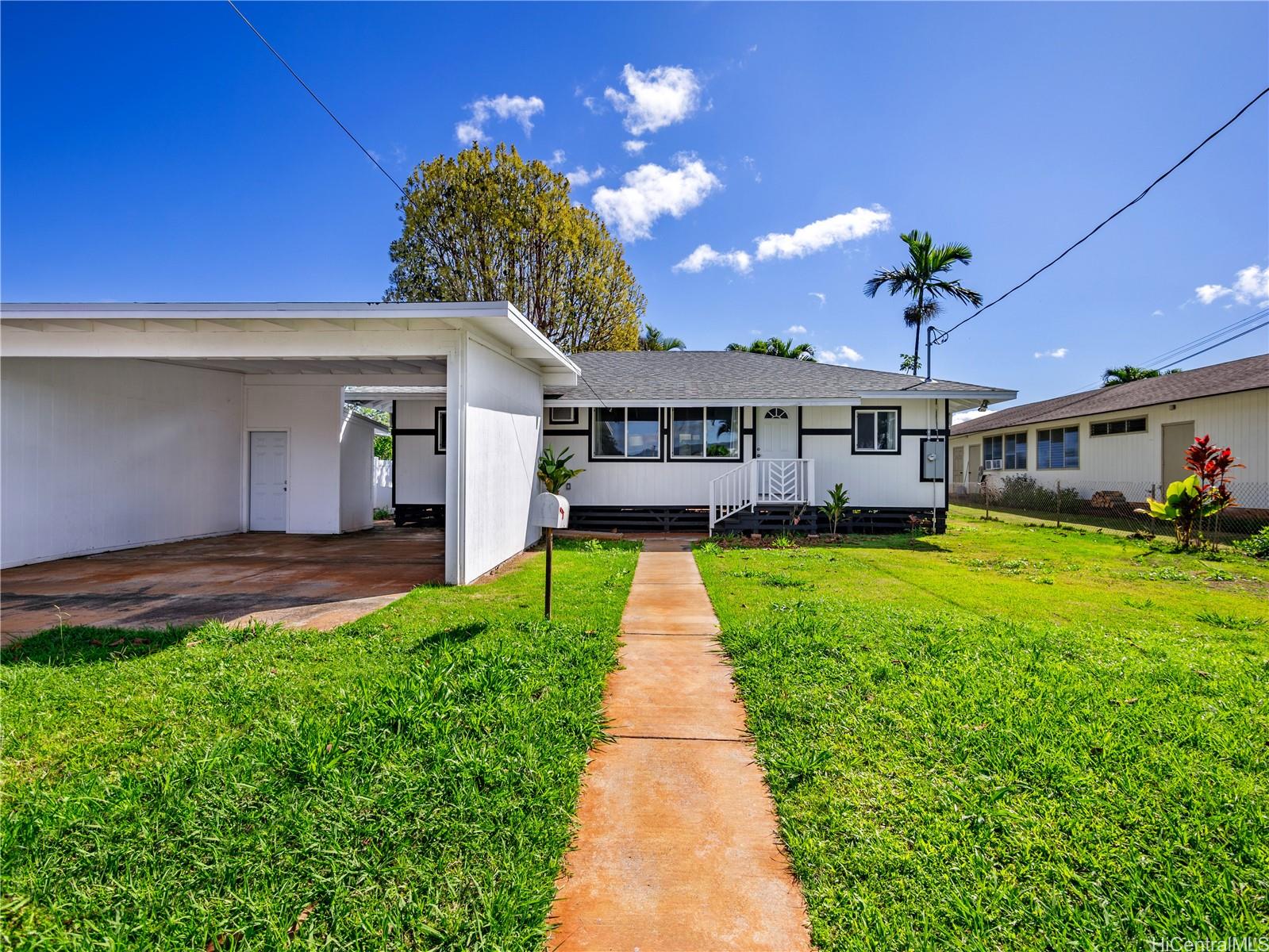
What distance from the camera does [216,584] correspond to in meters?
6.96

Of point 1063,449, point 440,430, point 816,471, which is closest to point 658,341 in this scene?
point 1063,449

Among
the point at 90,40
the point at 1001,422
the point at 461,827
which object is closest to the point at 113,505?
the point at 90,40

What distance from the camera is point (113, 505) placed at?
9.16 metres

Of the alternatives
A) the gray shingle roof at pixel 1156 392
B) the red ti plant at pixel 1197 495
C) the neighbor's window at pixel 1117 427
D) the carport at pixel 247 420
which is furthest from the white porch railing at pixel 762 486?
the neighbor's window at pixel 1117 427

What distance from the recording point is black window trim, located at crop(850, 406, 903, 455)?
40.8 feet

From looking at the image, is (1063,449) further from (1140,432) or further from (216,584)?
(216,584)

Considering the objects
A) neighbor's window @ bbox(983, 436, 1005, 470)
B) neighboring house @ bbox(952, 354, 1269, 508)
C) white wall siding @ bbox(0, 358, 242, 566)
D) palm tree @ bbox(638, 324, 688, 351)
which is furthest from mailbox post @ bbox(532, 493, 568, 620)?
palm tree @ bbox(638, 324, 688, 351)

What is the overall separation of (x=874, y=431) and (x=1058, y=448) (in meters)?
11.7

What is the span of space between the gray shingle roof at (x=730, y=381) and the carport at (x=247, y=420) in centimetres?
172

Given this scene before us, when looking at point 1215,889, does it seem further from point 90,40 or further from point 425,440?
point 425,440

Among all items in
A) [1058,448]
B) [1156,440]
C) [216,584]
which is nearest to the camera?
[216,584]

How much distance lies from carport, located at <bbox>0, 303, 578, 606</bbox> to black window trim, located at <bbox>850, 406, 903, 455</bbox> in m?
6.51

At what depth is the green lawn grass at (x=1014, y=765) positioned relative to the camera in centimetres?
185

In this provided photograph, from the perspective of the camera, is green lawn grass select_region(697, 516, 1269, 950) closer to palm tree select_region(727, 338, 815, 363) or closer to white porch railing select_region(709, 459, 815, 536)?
white porch railing select_region(709, 459, 815, 536)
